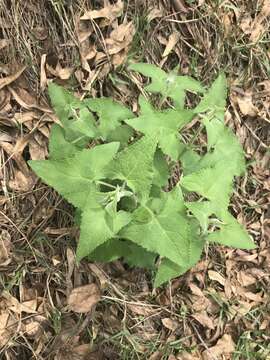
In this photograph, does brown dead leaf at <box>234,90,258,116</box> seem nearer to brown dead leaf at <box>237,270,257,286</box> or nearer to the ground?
the ground

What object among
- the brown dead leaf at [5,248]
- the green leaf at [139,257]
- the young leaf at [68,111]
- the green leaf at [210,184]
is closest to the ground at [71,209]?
the brown dead leaf at [5,248]

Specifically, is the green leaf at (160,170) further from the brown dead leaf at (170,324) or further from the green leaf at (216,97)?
the brown dead leaf at (170,324)

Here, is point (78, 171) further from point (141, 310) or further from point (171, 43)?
point (171, 43)

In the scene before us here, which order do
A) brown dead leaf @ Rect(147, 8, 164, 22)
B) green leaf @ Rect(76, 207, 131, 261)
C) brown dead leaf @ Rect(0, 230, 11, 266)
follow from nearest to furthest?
green leaf @ Rect(76, 207, 131, 261) → brown dead leaf @ Rect(0, 230, 11, 266) → brown dead leaf @ Rect(147, 8, 164, 22)

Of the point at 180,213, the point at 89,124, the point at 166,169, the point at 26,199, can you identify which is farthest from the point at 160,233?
the point at 26,199

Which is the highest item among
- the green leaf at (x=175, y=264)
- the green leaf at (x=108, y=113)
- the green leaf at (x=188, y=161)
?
the green leaf at (x=108, y=113)

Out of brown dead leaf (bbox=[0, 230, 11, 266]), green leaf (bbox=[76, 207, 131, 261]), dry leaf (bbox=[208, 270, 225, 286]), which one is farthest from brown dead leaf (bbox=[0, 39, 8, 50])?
dry leaf (bbox=[208, 270, 225, 286])

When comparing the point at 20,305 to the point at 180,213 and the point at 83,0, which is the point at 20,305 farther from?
the point at 83,0
